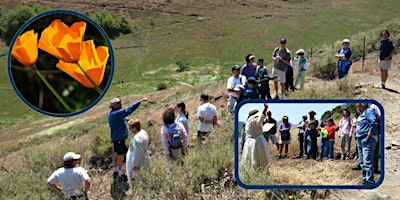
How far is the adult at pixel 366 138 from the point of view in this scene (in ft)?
5.52

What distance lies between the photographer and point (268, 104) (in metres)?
1.69

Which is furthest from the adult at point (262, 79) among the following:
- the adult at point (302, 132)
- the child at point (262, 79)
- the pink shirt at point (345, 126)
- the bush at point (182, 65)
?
the bush at point (182, 65)

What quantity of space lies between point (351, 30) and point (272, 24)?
12.8 m

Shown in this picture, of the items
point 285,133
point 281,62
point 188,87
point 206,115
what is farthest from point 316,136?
point 188,87

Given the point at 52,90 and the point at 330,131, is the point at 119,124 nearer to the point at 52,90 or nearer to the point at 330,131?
the point at 52,90

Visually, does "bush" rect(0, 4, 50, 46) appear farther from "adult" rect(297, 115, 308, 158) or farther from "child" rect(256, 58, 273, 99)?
"child" rect(256, 58, 273, 99)

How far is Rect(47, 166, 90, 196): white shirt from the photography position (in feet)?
18.5

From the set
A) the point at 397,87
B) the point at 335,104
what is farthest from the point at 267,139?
the point at 397,87

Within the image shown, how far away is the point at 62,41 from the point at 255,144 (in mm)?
1210

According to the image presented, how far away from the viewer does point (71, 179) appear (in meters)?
5.62

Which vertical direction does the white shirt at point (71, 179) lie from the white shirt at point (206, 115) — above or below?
below

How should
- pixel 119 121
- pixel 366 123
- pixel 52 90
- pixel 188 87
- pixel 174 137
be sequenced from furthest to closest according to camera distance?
pixel 188 87
pixel 119 121
pixel 174 137
pixel 52 90
pixel 366 123

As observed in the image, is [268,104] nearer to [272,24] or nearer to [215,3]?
[272,24]

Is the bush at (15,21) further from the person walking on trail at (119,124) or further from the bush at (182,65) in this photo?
the bush at (182,65)
